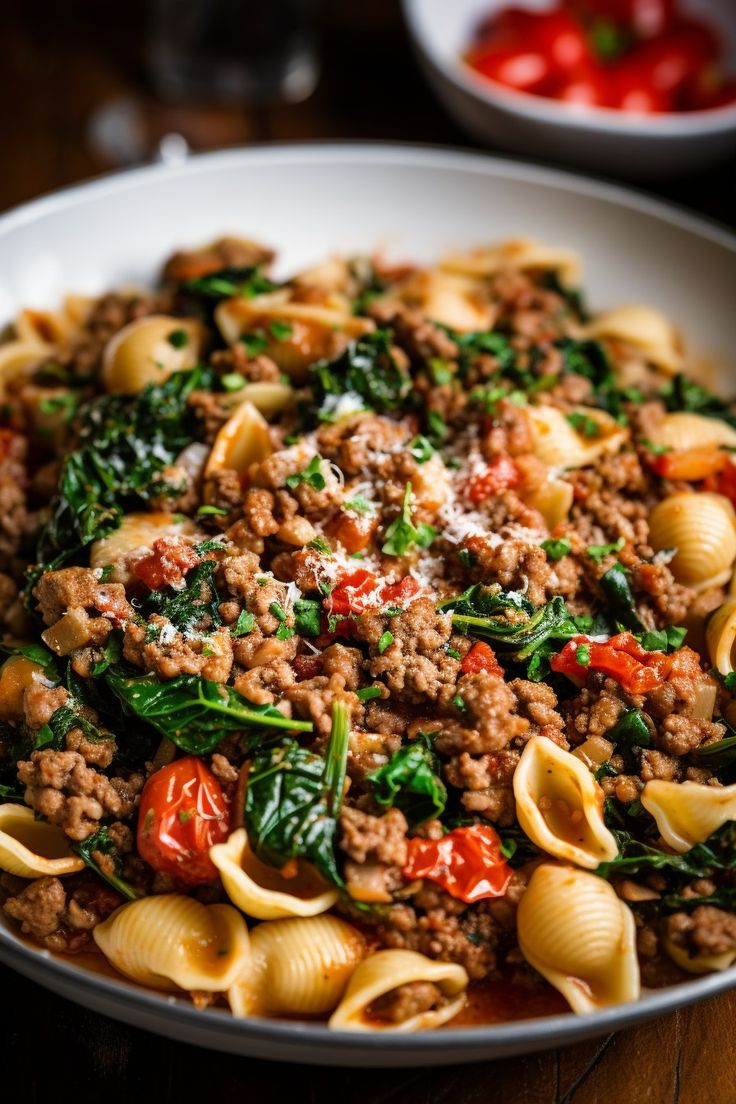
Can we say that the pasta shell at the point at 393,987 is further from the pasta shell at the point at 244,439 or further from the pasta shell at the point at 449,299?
the pasta shell at the point at 449,299

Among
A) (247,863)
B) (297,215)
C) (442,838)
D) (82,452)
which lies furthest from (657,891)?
(297,215)

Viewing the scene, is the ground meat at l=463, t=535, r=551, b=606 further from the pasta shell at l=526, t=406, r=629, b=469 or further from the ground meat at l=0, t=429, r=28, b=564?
the ground meat at l=0, t=429, r=28, b=564

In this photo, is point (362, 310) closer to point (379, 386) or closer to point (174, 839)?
point (379, 386)

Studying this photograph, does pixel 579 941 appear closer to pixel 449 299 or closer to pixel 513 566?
pixel 513 566

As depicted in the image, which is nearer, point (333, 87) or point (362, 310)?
point (362, 310)

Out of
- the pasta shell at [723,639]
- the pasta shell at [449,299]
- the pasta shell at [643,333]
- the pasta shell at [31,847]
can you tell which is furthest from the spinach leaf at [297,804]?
the pasta shell at [643,333]

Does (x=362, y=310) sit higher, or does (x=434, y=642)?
(x=362, y=310)
